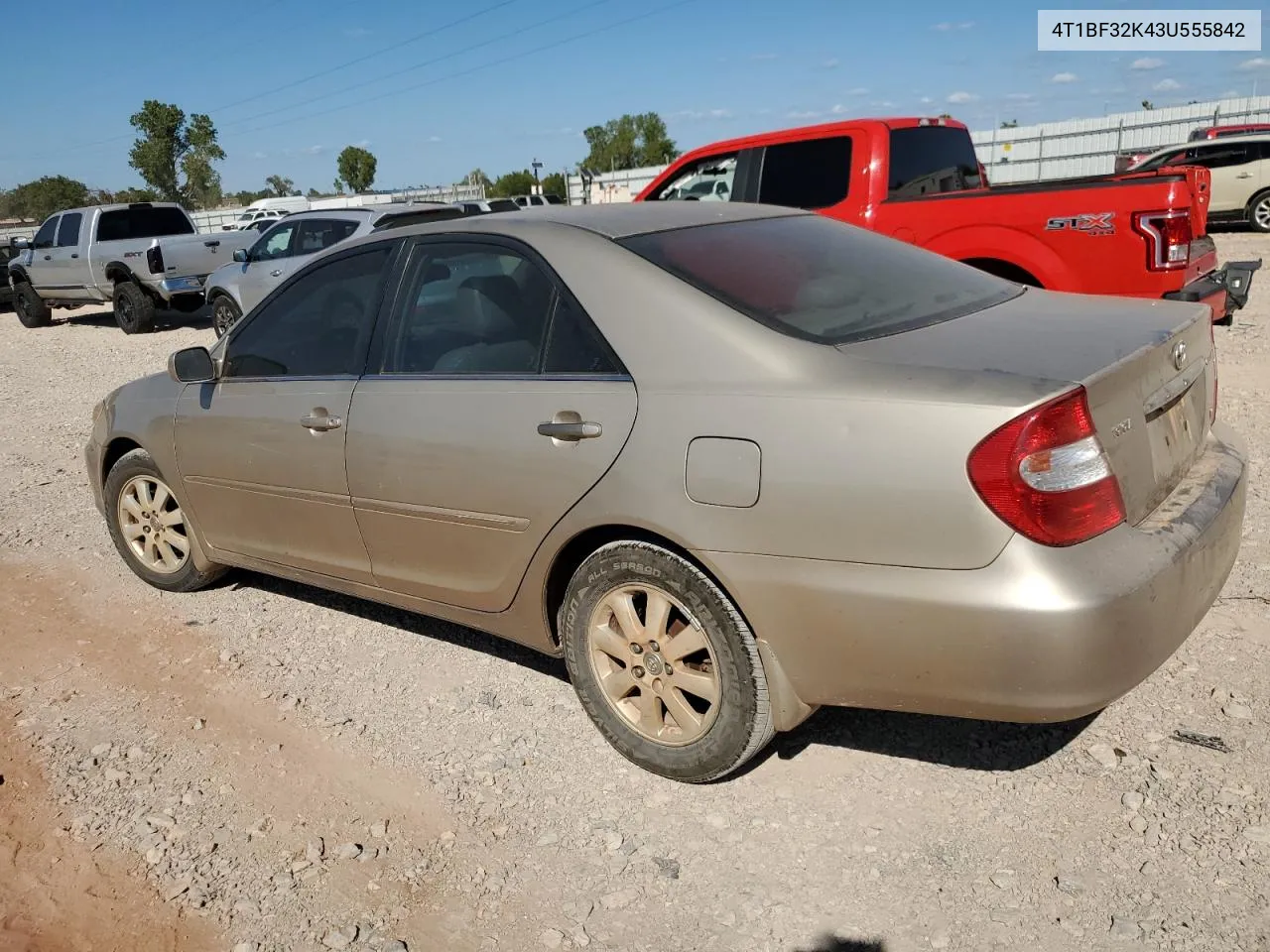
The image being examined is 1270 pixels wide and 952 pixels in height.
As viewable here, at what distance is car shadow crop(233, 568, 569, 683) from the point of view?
408cm

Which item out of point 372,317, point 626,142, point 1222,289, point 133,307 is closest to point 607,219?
point 372,317

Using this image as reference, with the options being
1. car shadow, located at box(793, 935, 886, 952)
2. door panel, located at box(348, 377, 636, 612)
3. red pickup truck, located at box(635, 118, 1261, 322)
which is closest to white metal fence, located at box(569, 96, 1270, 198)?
red pickup truck, located at box(635, 118, 1261, 322)

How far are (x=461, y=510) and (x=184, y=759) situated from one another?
1.25 m

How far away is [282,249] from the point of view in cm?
1298

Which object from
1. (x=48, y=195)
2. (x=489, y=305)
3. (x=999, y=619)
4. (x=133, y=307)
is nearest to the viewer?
(x=999, y=619)

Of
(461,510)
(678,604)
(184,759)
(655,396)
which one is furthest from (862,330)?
(184,759)

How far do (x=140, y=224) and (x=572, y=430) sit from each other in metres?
16.0

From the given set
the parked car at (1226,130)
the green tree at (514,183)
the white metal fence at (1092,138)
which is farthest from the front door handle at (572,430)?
the green tree at (514,183)

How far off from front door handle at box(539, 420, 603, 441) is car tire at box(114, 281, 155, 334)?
14666mm

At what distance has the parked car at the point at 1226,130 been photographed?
2258cm

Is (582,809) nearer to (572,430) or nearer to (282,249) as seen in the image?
(572,430)

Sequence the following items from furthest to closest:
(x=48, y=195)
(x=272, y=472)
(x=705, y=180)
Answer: (x=48, y=195) → (x=705, y=180) → (x=272, y=472)

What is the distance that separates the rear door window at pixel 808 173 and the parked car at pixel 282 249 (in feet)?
16.3

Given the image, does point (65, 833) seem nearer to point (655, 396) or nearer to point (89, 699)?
point (89, 699)
